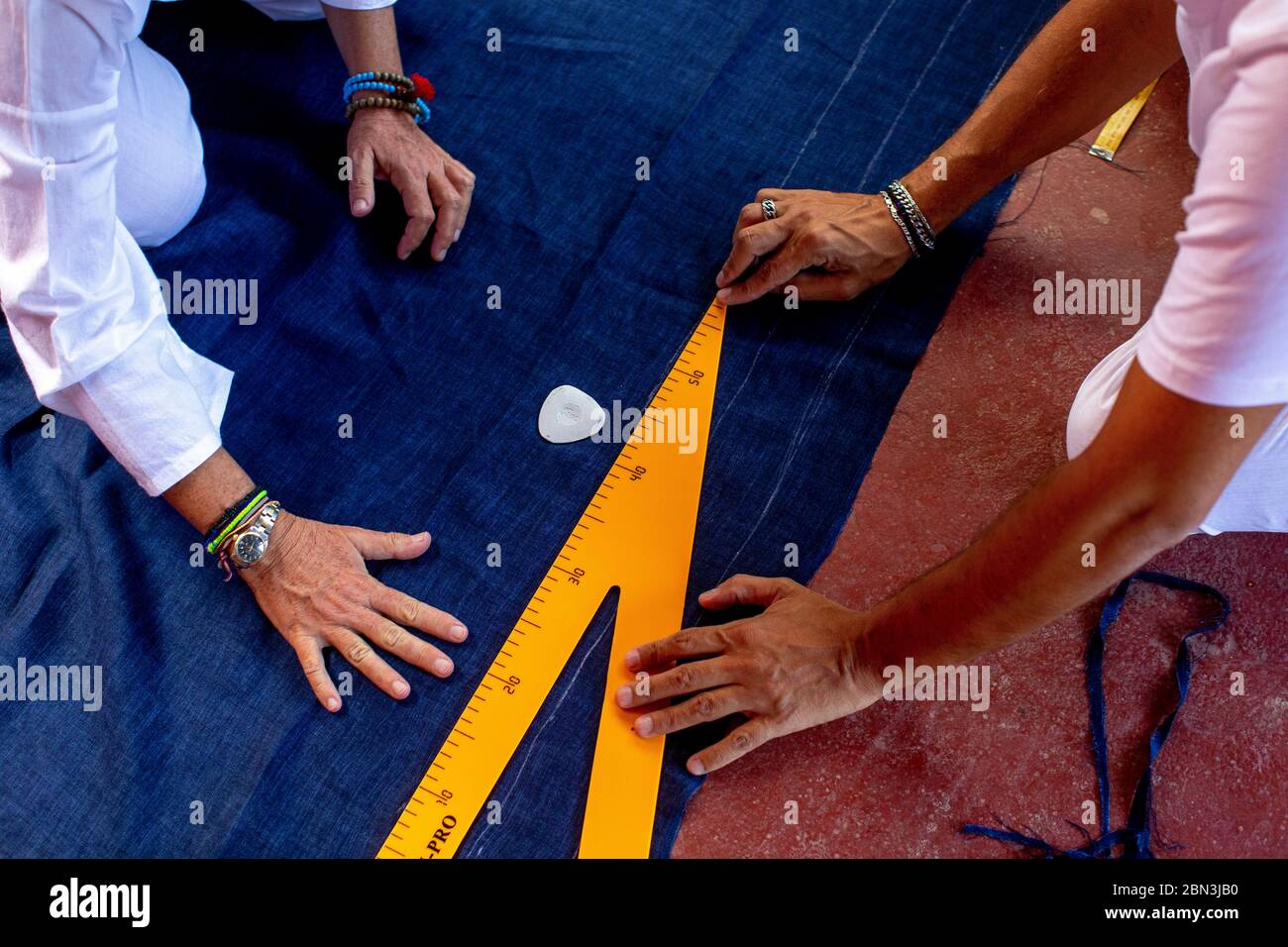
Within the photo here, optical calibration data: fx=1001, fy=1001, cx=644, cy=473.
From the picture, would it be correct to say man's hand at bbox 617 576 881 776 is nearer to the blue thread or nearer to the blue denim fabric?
the blue denim fabric

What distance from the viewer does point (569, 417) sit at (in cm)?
185

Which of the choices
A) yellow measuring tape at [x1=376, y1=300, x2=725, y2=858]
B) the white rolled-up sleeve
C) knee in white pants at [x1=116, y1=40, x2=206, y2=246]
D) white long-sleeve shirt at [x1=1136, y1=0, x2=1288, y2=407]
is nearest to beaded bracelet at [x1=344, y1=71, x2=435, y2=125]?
knee in white pants at [x1=116, y1=40, x2=206, y2=246]

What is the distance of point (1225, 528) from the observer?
1.66 meters

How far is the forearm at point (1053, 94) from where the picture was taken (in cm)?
162

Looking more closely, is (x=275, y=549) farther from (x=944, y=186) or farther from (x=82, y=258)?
(x=944, y=186)

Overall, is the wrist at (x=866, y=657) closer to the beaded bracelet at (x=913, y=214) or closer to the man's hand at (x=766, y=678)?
the man's hand at (x=766, y=678)

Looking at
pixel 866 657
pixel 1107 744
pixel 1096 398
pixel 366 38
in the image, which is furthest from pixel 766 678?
pixel 366 38

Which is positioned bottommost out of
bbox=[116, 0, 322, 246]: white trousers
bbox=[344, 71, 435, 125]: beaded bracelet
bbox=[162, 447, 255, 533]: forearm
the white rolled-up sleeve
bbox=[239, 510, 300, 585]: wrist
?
Result: bbox=[239, 510, 300, 585]: wrist

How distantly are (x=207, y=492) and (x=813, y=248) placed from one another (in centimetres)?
114

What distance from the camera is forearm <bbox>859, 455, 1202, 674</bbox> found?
111 centimetres

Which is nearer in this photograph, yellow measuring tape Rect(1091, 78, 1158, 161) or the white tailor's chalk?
the white tailor's chalk

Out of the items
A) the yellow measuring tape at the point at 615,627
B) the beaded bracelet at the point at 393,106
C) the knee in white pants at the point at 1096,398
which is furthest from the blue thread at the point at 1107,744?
the beaded bracelet at the point at 393,106

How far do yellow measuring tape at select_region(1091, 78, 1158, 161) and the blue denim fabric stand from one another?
0.92ft
